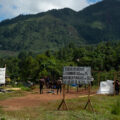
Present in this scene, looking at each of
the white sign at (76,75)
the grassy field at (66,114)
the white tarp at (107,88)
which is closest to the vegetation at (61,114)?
the grassy field at (66,114)

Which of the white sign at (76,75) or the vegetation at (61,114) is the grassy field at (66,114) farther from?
the white sign at (76,75)

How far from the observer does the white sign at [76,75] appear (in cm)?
1641

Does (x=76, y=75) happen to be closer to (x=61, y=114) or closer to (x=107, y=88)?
(x=61, y=114)

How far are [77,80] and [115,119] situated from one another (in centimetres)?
324

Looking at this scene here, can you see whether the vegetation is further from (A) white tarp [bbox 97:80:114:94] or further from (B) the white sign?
(A) white tarp [bbox 97:80:114:94]

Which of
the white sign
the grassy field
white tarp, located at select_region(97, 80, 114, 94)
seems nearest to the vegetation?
the grassy field

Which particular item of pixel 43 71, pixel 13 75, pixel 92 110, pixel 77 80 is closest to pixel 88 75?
pixel 77 80

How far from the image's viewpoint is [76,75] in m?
16.5

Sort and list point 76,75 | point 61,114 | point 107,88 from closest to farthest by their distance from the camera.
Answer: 1. point 61,114
2. point 76,75
3. point 107,88

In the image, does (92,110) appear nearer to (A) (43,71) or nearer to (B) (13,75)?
(A) (43,71)

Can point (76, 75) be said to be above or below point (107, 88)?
above

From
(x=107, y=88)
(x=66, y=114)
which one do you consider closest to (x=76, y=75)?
(x=66, y=114)

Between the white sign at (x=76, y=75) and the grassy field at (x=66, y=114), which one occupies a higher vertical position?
the white sign at (x=76, y=75)

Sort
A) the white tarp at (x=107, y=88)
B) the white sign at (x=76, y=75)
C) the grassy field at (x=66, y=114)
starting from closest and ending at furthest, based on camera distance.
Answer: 1. the grassy field at (x=66, y=114)
2. the white sign at (x=76, y=75)
3. the white tarp at (x=107, y=88)
